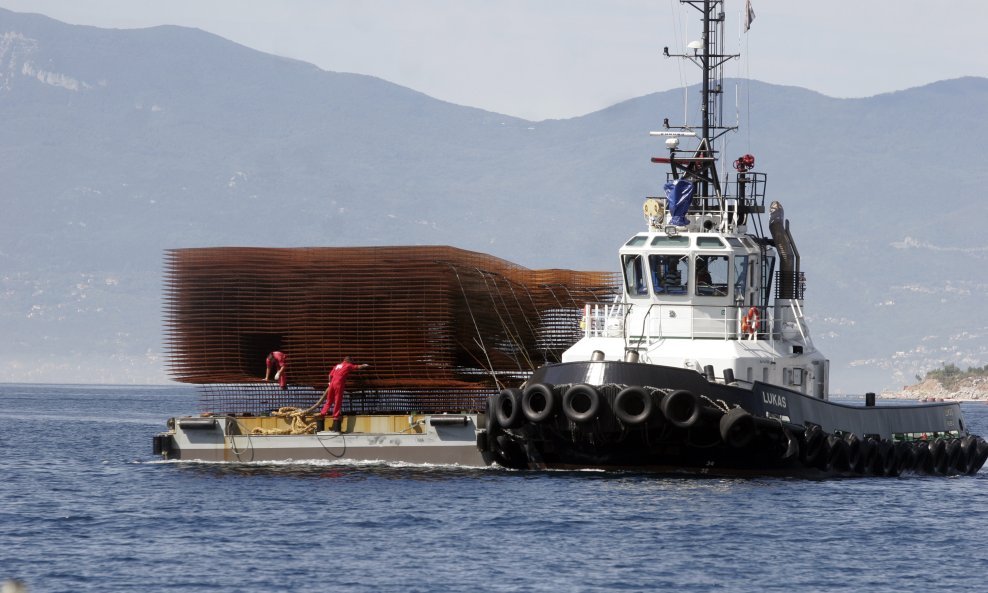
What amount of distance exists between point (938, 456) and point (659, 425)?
39.7ft

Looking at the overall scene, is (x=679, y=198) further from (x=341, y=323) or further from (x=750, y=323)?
(x=341, y=323)

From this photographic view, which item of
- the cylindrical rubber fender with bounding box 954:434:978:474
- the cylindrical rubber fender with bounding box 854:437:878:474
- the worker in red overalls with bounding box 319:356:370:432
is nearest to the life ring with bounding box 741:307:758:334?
the cylindrical rubber fender with bounding box 854:437:878:474

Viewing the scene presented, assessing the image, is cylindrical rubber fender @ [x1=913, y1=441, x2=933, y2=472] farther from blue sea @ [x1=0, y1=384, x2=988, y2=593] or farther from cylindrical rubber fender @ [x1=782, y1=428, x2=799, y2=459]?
cylindrical rubber fender @ [x1=782, y1=428, x2=799, y2=459]

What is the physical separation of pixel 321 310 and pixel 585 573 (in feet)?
55.4

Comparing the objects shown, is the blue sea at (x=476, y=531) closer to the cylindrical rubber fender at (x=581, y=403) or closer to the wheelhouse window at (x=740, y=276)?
the cylindrical rubber fender at (x=581, y=403)

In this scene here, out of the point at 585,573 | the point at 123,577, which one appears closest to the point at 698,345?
the point at 585,573

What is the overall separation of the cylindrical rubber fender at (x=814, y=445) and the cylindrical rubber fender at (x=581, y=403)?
501 centimetres

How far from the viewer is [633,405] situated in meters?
34.0

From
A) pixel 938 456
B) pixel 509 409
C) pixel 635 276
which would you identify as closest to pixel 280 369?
pixel 509 409

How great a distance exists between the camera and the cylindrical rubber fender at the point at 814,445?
3625 centimetres

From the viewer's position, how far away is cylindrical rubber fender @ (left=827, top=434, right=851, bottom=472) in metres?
37.2

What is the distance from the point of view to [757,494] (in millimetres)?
33750

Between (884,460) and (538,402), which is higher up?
(538,402)

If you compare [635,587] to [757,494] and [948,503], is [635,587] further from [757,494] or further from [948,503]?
[948,503]
